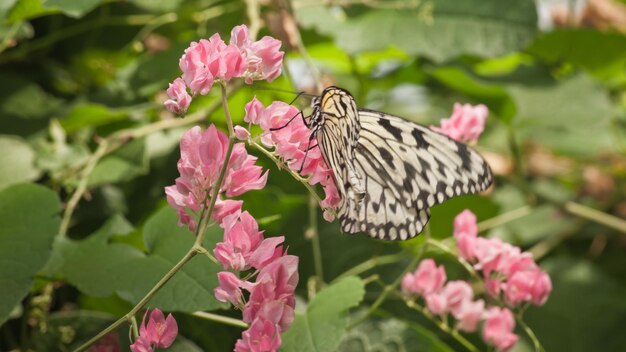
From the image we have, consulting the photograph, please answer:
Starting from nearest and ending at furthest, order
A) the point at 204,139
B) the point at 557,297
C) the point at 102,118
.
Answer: the point at 204,139
the point at 102,118
the point at 557,297

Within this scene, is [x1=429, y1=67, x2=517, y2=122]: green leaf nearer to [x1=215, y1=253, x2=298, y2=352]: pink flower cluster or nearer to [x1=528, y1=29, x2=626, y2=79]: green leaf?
[x1=528, y1=29, x2=626, y2=79]: green leaf

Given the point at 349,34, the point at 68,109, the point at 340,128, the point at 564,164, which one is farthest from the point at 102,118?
the point at 564,164

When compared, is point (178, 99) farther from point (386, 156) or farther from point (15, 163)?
point (15, 163)

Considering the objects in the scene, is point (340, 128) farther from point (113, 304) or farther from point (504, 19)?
point (504, 19)

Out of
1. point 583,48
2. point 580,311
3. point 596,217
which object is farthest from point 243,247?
point 583,48

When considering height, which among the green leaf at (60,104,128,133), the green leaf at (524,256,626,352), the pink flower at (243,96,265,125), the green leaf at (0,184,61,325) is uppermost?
the pink flower at (243,96,265,125)

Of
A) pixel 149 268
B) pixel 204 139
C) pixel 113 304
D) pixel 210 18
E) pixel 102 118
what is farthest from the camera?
pixel 210 18

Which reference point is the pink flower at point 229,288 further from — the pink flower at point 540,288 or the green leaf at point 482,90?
the green leaf at point 482,90

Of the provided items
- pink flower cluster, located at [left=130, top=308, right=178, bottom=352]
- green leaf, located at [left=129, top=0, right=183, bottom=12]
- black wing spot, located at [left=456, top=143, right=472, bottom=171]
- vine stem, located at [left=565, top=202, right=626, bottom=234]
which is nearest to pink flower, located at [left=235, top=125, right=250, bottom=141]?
pink flower cluster, located at [left=130, top=308, right=178, bottom=352]
